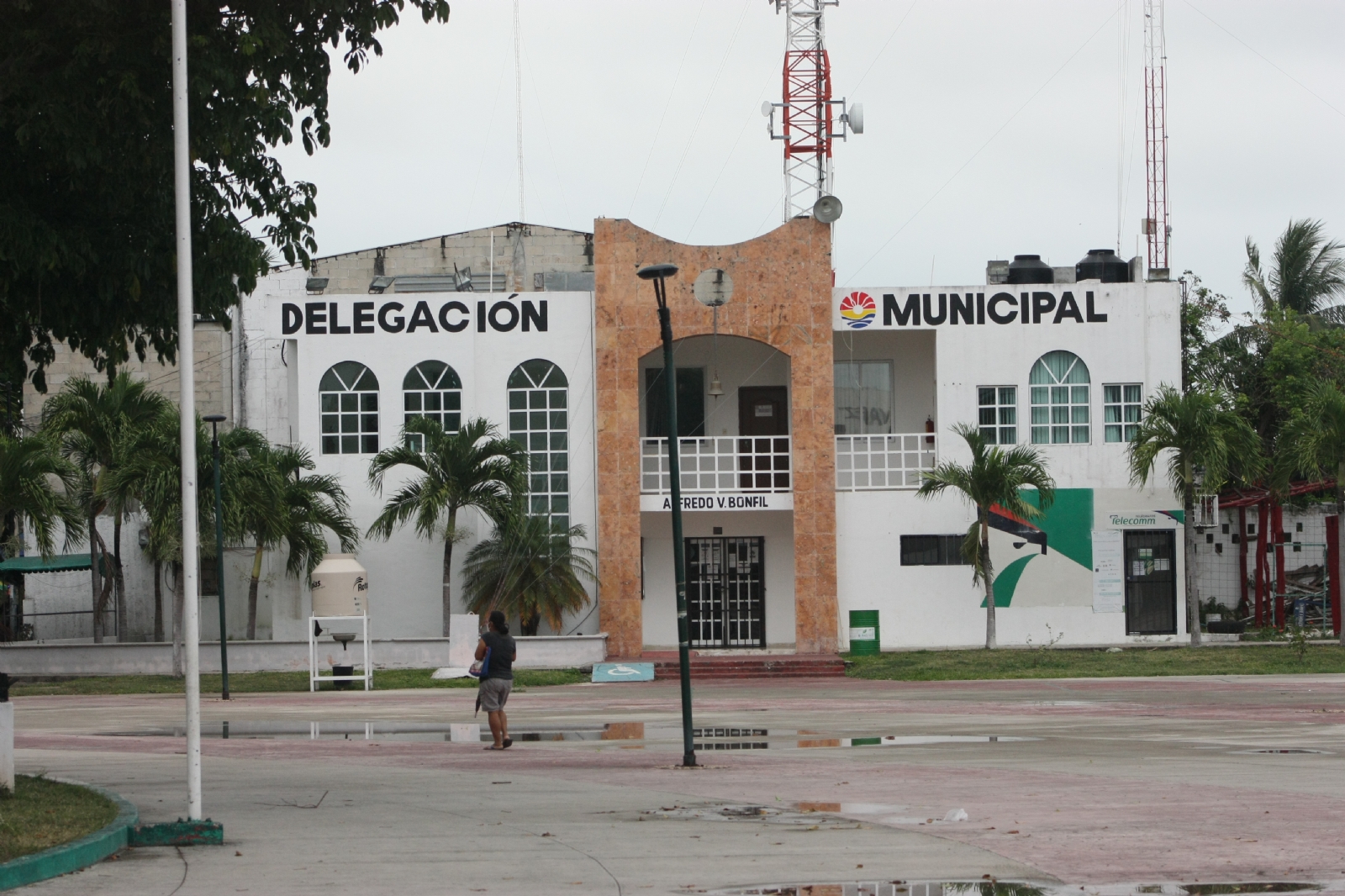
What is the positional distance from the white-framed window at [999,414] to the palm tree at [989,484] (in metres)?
1.10

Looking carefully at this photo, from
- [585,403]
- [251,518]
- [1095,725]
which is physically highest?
[585,403]

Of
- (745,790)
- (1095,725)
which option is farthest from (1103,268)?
(745,790)

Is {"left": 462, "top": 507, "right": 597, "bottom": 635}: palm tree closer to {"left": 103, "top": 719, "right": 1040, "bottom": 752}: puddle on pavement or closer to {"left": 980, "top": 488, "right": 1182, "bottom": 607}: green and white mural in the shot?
{"left": 980, "top": 488, "right": 1182, "bottom": 607}: green and white mural

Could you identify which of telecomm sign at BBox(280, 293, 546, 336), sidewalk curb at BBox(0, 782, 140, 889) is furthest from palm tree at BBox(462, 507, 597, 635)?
sidewalk curb at BBox(0, 782, 140, 889)

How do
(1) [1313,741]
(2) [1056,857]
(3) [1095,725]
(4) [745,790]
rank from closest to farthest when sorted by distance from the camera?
(2) [1056,857], (4) [745,790], (1) [1313,741], (3) [1095,725]

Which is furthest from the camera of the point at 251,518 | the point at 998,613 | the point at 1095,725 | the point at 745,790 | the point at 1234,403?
the point at 1234,403

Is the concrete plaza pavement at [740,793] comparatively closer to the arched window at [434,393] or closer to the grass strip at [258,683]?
the grass strip at [258,683]

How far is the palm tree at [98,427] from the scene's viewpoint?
3241 cm

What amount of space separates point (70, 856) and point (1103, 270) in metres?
31.5

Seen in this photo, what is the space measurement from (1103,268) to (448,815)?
28.4 m

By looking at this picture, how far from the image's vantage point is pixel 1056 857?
9773 mm

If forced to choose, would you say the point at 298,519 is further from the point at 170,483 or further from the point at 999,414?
the point at 999,414

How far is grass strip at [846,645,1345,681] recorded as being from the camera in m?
28.9

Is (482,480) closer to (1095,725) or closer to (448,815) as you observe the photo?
(1095,725)
